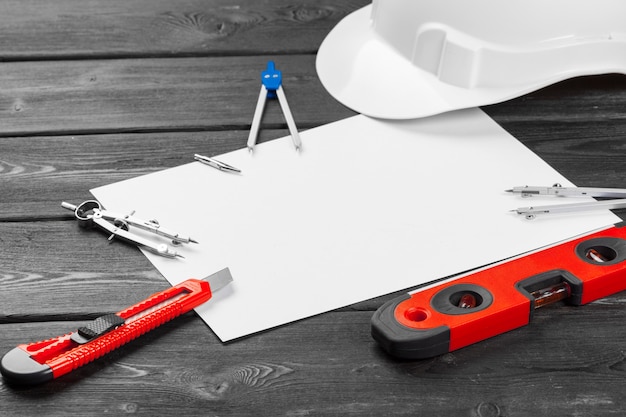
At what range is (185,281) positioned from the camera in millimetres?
821

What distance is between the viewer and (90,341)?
0.75m

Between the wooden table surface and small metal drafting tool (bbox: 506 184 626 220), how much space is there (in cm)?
3

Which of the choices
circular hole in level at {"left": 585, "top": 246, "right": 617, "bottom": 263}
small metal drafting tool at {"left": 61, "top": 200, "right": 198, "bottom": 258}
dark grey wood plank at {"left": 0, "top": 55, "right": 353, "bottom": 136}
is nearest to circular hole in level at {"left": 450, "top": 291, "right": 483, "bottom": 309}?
circular hole in level at {"left": 585, "top": 246, "right": 617, "bottom": 263}

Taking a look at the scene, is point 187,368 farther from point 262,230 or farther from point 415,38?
point 415,38

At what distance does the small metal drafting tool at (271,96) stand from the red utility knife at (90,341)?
284 millimetres

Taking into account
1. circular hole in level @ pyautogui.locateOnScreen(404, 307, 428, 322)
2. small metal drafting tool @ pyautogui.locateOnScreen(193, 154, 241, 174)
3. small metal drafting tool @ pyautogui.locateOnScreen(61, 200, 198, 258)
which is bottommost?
small metal drafting tool @ pyautogui.locateOnScreen(61, 200, 198, 258)

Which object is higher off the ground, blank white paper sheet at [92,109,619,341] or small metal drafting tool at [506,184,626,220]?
small metal drafting tool at [506,184,626,220]

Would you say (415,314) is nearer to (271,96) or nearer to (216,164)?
(216,164)

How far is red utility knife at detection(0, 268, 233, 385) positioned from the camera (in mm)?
734

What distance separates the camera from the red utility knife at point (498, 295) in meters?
0.76

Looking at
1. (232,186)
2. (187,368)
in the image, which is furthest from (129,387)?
(232,186)

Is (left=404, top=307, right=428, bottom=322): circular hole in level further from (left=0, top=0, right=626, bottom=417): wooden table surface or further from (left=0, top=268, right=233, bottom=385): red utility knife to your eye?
(left=0, top=268, right=233, bottom=385): red utility knife

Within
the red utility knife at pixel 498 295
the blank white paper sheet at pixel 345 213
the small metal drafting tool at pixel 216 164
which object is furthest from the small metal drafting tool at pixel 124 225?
the red utility knife at pixel 498 295

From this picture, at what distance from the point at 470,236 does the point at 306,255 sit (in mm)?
152
